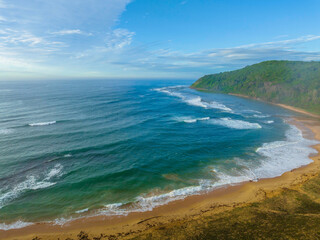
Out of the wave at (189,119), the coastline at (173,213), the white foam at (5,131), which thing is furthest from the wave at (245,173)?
the white foam at (5,131)

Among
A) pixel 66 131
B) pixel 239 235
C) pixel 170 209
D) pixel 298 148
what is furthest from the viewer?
pixel 66 131

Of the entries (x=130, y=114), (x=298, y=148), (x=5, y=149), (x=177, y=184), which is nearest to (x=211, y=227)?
(x=177, y=184)

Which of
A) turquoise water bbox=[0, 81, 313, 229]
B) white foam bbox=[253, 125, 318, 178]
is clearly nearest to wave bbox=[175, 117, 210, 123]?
turquoise water bbox=[0, 81, 313, 229]

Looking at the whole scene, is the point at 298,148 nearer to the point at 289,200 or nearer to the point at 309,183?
the point at 309,183

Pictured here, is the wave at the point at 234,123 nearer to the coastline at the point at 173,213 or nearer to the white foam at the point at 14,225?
the coastline at the point at 173,213

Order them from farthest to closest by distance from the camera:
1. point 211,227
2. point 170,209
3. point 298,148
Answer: point 298,148 → point 170,209 → point 211,227

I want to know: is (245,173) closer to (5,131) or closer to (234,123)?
(234,123)

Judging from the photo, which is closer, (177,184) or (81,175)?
(177,184)
